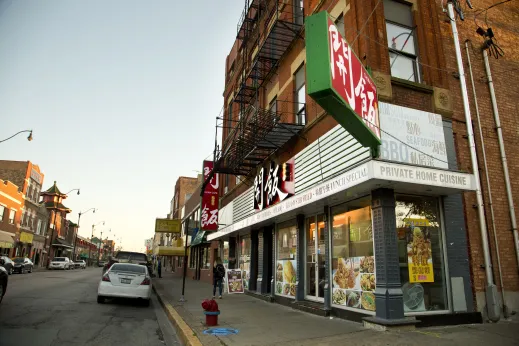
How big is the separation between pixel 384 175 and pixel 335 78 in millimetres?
2648

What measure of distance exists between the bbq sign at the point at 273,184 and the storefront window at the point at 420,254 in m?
4.07

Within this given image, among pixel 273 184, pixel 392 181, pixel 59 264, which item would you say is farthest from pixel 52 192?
pixel 392 181

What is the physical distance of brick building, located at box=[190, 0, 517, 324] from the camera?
25.1ft

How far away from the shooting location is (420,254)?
8602mm

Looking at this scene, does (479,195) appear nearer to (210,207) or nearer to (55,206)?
(210,207)

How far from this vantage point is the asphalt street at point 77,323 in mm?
6820

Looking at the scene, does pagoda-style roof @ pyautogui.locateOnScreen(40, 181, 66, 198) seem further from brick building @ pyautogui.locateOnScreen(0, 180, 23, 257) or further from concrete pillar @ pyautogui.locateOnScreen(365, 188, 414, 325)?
concrete pillar @ pyautogui.locateOnScreen(365, 188, 414, 325)

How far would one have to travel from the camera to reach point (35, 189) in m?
54.6

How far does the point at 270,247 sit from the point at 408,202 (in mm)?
7550

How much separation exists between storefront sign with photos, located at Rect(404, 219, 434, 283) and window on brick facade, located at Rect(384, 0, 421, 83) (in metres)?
4.08

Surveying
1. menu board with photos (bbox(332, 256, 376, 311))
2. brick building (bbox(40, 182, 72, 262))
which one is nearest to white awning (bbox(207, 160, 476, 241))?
menu board with photos (bbox(332, 256, 376, 311))

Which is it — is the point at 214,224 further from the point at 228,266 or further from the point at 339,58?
the point at 339,58

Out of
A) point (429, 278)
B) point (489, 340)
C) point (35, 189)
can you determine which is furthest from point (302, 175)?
point (35, 189)

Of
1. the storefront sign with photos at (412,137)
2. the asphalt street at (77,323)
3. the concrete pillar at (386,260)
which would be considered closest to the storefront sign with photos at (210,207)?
the asphalt street at (77,323)
